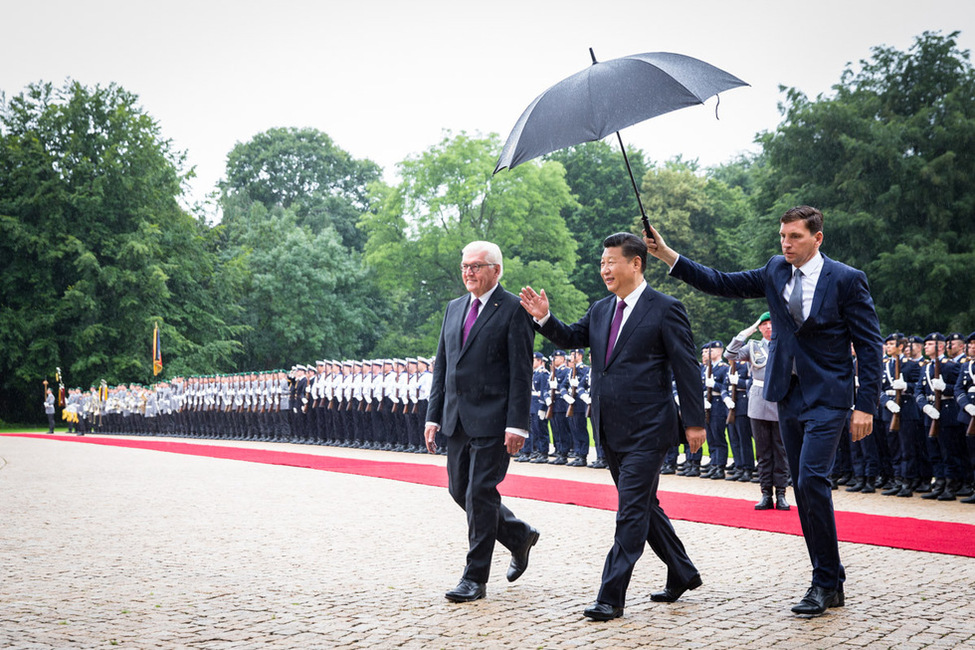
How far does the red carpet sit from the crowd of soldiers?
0.75 meters

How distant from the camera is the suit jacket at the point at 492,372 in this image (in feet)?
19.6

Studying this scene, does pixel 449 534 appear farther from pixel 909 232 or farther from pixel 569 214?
pixel 569 214

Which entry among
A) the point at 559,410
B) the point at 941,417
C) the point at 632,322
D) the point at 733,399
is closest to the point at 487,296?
the point at 632,322

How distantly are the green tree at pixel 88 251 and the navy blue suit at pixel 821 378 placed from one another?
46.3 m

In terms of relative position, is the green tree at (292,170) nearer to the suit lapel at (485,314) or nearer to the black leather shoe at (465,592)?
the suit lapel at (485,314)

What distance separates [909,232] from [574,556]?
3304cm

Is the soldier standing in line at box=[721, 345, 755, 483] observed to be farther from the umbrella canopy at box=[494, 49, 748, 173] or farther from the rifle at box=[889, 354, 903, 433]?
the umbrella canopy at box=[494, 49, 748, 173]

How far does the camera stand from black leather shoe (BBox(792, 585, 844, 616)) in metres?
5.26

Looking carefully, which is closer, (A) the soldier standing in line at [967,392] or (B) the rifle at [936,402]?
(A) the soldier standing in line at [967,392]

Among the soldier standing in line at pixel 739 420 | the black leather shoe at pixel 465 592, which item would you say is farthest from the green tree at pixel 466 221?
the black leather shoe at pixel 465 592

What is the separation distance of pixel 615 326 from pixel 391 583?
7.35 feet

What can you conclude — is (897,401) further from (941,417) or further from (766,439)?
(766,439)

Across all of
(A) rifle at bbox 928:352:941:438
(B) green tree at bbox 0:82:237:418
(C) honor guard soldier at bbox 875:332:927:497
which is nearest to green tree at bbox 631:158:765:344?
(B) green tree at bbox 0:82:237:418

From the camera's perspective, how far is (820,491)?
5402mm
